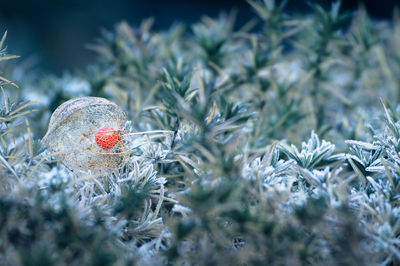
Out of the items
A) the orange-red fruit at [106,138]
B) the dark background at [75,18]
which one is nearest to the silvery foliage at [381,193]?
the orange-red fruit at [106,138]

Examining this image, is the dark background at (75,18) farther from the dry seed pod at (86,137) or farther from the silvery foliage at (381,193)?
the dry seed pod at (86,137)

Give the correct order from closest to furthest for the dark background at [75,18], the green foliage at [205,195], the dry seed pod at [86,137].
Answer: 1. the green foliage at [205,195]
2. the dry seed pod at [86,137]
3. the dark background at [75,18]

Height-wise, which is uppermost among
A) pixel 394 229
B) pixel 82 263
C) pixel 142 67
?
pixel 142 67

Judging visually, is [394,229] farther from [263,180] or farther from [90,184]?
[90,184]

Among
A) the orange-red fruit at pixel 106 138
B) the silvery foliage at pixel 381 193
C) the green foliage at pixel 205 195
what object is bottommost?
the silvery foliage at pixel 381 193

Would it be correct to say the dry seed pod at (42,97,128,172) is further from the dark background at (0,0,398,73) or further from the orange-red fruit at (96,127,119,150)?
the dark background at (0,0,398,73)

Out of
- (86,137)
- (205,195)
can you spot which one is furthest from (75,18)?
(205,195)

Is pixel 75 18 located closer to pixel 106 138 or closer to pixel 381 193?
pixel 106 138

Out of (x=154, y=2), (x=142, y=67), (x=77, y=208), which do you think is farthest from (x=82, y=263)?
(x=154, y=2)
